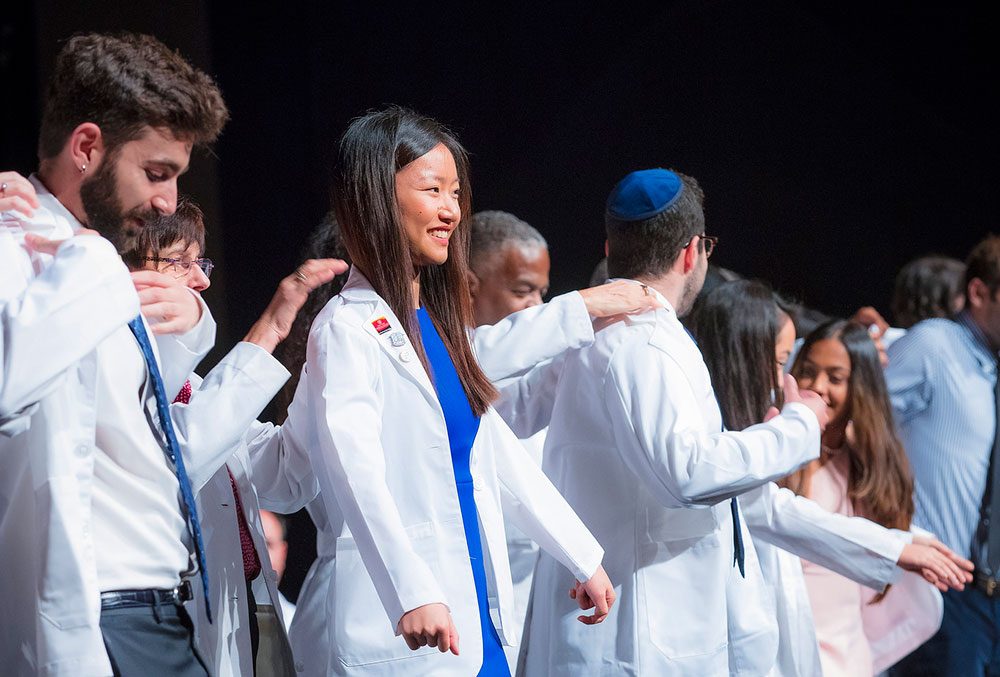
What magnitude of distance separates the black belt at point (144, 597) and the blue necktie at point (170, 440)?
0.13 feet

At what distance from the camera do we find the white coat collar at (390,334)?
208 centimetres

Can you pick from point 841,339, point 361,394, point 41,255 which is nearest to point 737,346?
point 841,339

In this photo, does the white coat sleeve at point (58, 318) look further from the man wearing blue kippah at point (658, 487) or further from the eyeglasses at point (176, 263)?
the man wearing blue kippah at point (658, 487)

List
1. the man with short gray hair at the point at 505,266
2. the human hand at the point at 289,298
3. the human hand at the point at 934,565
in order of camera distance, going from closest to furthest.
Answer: the human hand at the point at 289,298 < the human hand at the point at 934,565 < the man with short gray hair at the point at 505,266

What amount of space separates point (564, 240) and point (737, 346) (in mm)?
767

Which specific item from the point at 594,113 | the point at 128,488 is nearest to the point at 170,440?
the point at 128,488

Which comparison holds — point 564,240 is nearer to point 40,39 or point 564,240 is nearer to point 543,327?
point 543,327

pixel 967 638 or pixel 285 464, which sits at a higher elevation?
pixel 285 464

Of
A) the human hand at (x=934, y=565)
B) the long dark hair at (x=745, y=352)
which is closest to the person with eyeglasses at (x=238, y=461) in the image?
the long dark hair at (x=745, y=352)

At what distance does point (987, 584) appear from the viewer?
4.18m

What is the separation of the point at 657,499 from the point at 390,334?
0.84 meters

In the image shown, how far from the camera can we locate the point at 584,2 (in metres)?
3.73

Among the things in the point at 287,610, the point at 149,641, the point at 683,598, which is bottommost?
the point at 287,610

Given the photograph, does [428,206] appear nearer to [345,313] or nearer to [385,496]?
[345,313]
